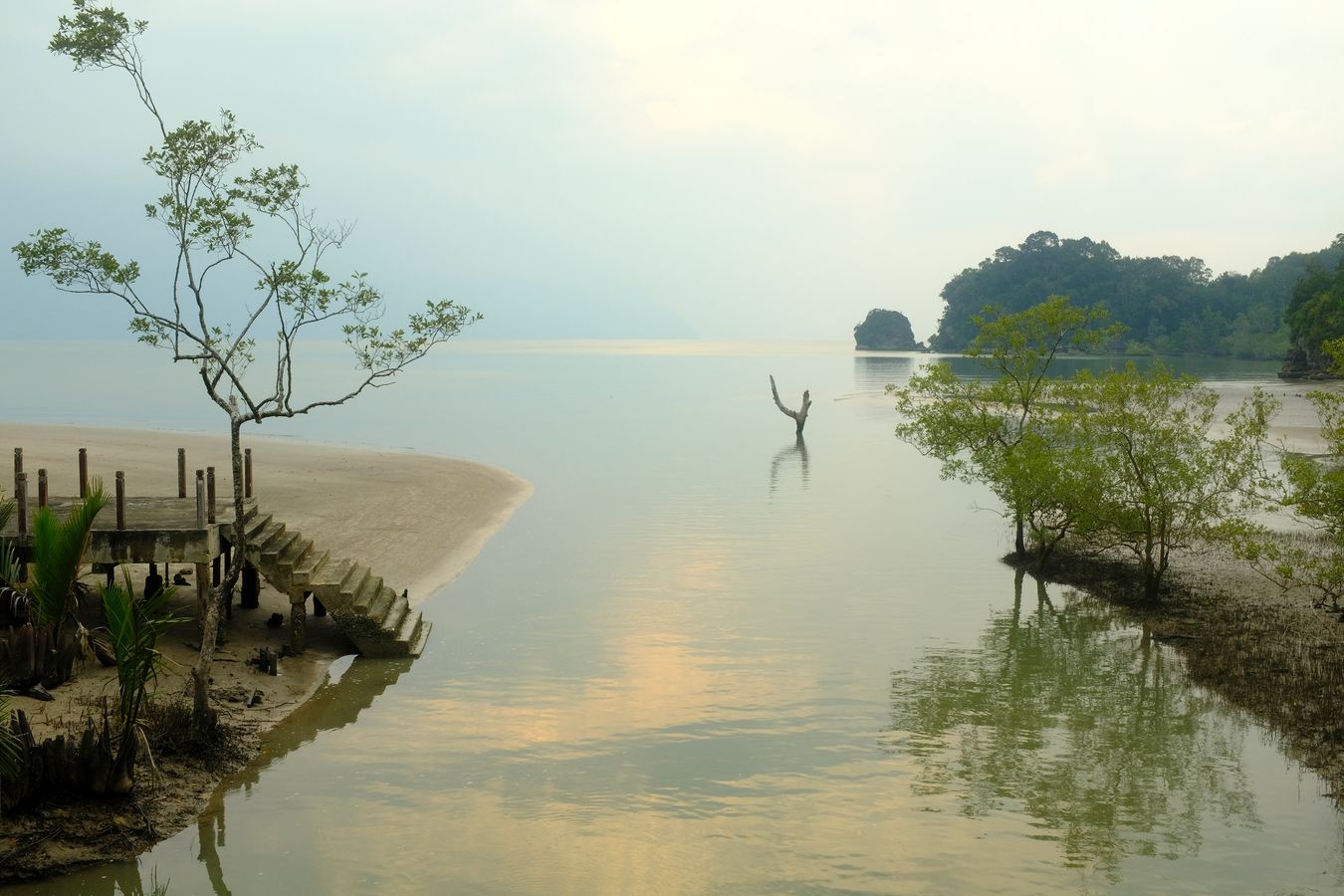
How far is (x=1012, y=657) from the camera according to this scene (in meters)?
21.4

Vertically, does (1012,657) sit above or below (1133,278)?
below

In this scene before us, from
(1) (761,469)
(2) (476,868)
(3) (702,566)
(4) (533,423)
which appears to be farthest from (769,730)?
(4) (533,423)

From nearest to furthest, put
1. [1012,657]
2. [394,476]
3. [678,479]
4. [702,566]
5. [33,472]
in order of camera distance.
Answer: [1012,657] < [702,566] < [33,472] < [394,476] < [678,479]

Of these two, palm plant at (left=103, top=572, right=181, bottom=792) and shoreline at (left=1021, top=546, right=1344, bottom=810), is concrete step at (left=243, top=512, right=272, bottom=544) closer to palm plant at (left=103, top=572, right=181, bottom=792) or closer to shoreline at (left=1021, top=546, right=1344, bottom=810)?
palm plant at (left=103, top=572, right=181, bottom=792)

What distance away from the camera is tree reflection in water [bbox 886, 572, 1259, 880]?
13938 mm

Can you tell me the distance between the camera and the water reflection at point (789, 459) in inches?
1874

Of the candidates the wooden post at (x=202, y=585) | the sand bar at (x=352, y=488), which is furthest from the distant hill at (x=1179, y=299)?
the wooden post at (x=202, y=585)

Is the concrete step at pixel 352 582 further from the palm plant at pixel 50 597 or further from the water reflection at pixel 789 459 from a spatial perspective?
the water reflection at pixel 789 459

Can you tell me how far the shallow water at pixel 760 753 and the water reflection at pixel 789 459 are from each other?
49.4ft

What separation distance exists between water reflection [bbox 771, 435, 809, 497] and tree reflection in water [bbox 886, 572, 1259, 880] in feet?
73.5

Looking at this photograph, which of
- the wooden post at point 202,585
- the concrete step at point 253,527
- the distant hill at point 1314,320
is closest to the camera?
the wooden post at point 202,585

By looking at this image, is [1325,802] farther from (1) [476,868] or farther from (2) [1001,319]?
(2) [1001,319]

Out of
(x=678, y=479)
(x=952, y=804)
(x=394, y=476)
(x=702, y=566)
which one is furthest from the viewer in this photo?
(x=678, y=479)

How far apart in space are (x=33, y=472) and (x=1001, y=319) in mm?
30162
